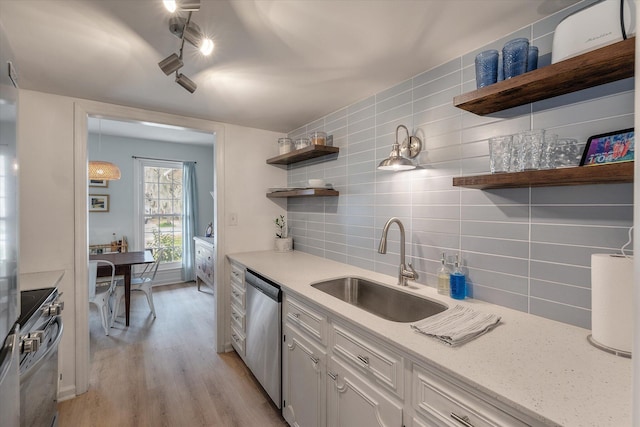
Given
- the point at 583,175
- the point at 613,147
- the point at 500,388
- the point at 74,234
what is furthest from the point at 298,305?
the point at 74,234

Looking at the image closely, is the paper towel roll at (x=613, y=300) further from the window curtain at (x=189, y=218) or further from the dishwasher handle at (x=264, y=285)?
the window curtain at (x=189, y=218)

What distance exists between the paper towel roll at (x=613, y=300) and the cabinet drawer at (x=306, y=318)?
1.01m

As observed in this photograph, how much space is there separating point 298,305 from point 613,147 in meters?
1.47

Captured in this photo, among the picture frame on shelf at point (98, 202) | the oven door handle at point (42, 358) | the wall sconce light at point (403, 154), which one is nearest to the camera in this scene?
the oven door handle at point (42, 358)

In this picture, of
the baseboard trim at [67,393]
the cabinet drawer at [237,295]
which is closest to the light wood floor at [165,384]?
the baseboard trim at [67,393]

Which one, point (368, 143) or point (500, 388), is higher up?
point (368, 143)

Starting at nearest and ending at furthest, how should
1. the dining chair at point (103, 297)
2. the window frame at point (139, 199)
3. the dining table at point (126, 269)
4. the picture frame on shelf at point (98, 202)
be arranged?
the dining chair at point (103, 297) < the dining table at point (126, 269) < the picture frame on shelf at point (98, 202) < the window frame at point (139, 199)

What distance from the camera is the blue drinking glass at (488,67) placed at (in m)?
1.19

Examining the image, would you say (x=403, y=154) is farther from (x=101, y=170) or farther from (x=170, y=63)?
(x=101, y=170)

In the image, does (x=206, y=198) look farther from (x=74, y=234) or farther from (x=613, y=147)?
(x=613, y=147)

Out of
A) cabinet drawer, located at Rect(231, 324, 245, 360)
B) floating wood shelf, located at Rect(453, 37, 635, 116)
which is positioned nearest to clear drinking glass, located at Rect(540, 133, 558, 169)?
floating wood shelf, located at Rect(453, 37, 635, 116)

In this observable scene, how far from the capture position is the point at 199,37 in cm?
116

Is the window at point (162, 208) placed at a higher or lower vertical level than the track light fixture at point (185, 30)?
lower

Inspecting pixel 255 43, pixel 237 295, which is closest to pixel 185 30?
pixel 255 43
